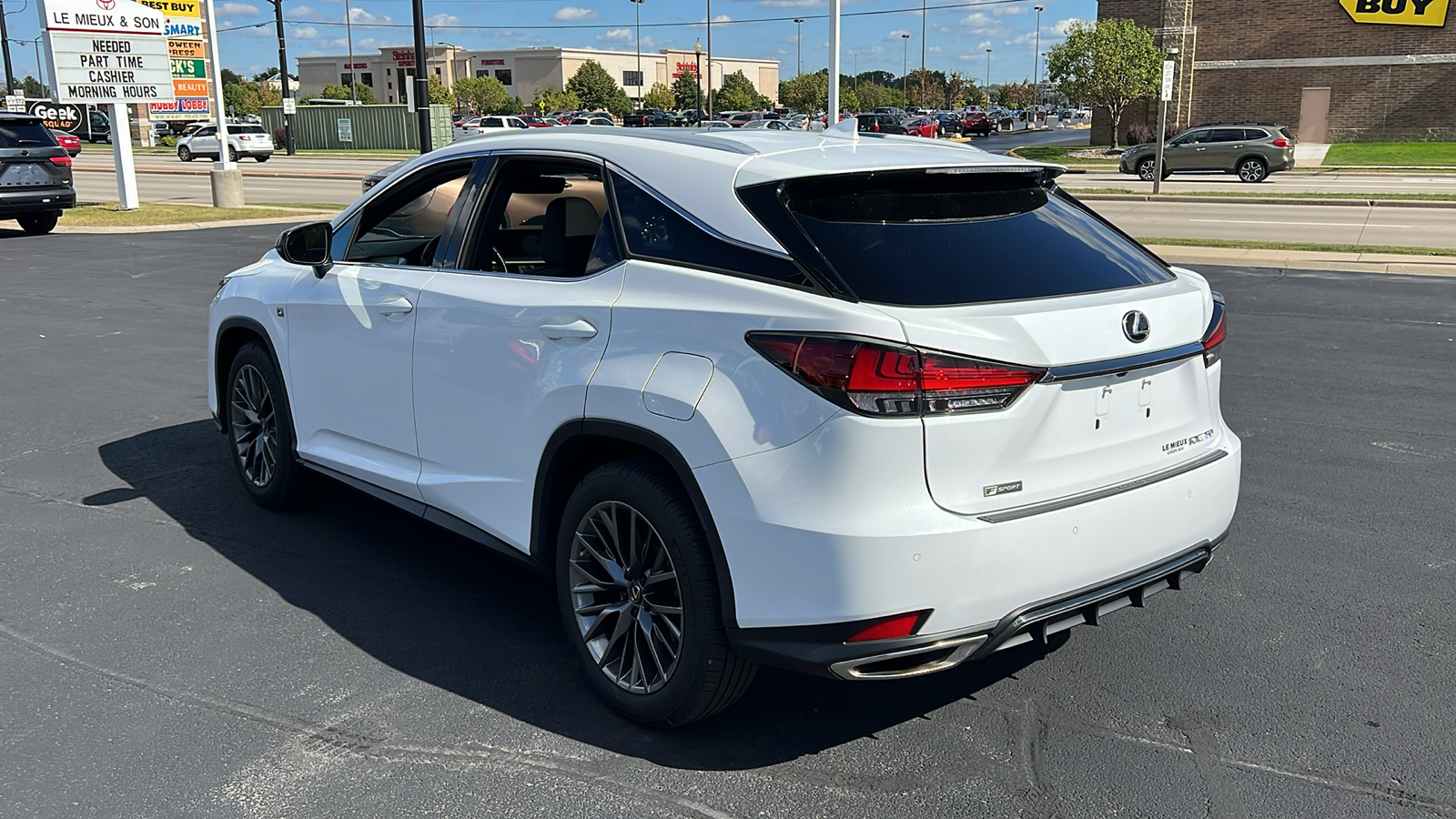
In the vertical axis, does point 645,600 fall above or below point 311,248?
below

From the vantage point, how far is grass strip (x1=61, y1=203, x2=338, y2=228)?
2116cm

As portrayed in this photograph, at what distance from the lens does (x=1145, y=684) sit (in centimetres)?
391

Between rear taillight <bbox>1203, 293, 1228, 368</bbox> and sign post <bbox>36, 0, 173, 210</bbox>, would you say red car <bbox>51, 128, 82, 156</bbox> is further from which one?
rear taillight <bbox>1203, 293, 1228, 368</bbox>

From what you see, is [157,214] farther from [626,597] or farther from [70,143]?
[70,143]

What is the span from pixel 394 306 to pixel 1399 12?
51934mm

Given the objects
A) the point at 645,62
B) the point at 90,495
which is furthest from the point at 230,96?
the point at 90,495

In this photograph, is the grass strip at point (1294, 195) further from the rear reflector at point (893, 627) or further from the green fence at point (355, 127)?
the green fence at point (355, 127)

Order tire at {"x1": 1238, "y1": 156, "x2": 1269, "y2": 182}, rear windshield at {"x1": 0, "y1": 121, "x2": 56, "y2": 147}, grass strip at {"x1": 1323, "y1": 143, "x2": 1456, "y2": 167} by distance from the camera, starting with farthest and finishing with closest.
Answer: grass strip at {"x1": 1323, "y1": 143, "x2": 1456, "y2": 167}, tire at {"x1": 1238, "y1": 156, "x2": 1269, "y2": 182}, rear windshield at {"x1": 0, "y1": 121, "x2": 56, "y2": 147}

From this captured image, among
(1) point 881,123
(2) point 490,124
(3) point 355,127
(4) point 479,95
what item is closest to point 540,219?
(2) point 490,124

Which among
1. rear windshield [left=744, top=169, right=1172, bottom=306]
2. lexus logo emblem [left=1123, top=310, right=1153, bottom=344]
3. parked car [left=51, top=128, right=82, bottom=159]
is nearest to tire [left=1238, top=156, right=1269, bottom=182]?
rear windshield [left=744, top=169, right=1172, bottom=306]

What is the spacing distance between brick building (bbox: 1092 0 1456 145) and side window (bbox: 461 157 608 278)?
4896cm

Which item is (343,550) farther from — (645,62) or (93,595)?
(645,62)

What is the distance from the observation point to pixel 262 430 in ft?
18.5

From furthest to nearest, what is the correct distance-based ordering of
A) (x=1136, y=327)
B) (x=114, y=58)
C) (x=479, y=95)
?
(x=479, y=95) → (x=114, y=58) → (x=1136, y=327)
